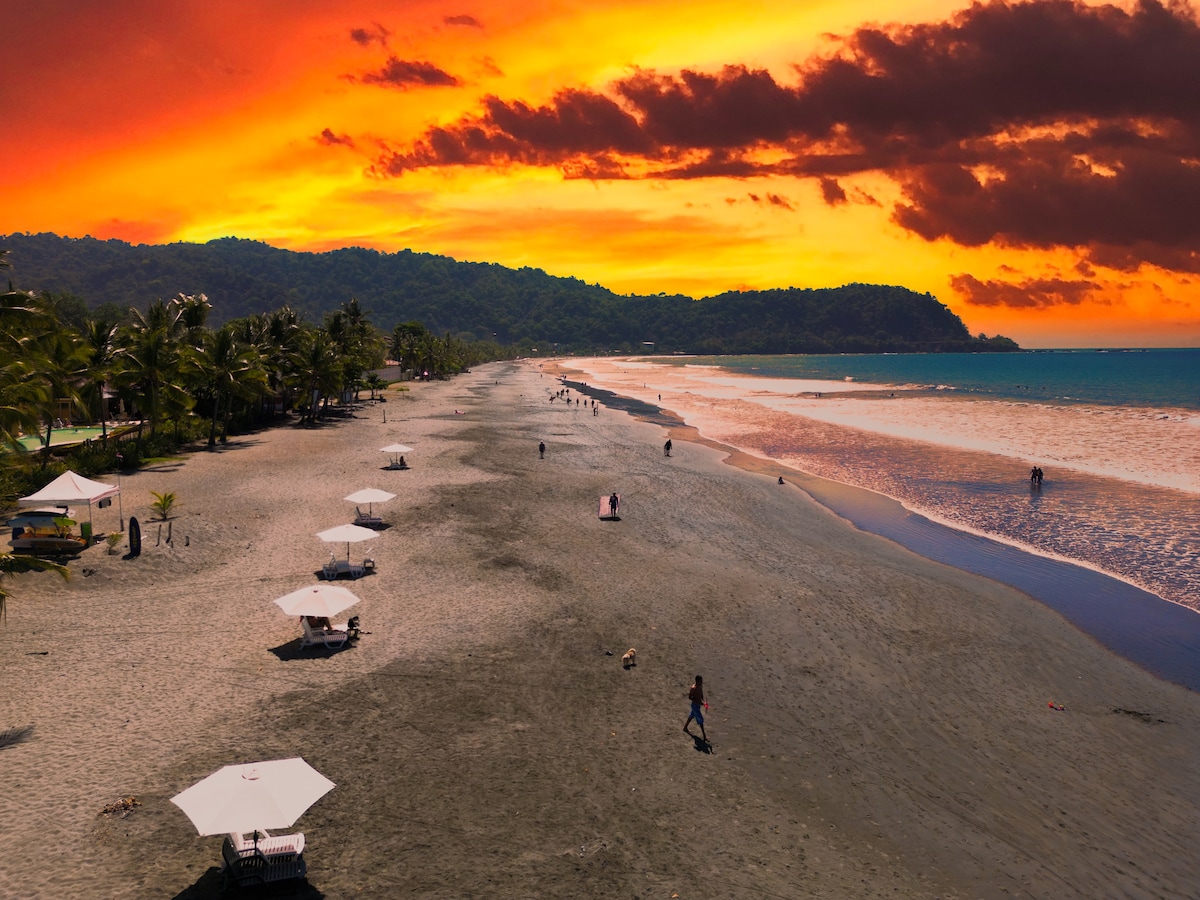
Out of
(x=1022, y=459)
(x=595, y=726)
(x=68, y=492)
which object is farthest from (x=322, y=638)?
(x=1022, y=459)

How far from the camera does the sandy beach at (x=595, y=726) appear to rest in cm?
1136

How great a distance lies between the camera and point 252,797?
10.3 m

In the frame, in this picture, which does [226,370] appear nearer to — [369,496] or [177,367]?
[177,367]

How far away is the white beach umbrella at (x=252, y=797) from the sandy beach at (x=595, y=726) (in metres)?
1.47

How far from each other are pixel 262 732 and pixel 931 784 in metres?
13.3

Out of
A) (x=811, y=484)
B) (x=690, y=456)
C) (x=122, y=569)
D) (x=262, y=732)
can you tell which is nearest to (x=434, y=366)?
(x=690, y=456)

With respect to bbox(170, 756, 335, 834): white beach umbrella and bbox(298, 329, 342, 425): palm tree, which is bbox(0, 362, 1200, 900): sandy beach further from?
bbox(298, 329, 342, 425): palm tree

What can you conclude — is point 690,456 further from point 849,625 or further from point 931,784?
point 931,784

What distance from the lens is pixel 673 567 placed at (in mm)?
26141

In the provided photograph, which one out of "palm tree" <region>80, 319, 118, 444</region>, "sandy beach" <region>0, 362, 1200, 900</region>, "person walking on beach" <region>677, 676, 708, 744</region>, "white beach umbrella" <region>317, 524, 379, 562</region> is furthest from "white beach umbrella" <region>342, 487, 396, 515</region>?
"palm tree" <region>80, 319, 118, 444</region>

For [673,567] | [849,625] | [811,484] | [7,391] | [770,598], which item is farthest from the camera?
[811,484]

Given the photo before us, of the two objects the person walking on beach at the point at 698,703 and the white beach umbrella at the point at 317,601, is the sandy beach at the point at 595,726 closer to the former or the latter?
the person walking on beach at the point at 698,703

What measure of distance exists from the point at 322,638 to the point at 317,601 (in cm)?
104

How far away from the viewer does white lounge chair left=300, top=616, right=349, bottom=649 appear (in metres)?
18.4
